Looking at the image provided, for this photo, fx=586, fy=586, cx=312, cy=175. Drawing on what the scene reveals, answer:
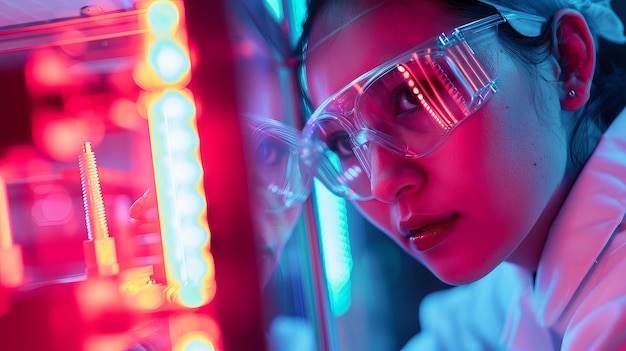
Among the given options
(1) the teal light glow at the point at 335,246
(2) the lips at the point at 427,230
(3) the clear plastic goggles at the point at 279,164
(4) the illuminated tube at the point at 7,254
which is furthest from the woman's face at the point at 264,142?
(4) the illuminated tube at the point at 7,254

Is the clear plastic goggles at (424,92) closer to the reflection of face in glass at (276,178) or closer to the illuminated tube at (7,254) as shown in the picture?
the reflection of face in glass at (276,178)

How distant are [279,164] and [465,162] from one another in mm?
305

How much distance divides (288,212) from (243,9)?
37cm

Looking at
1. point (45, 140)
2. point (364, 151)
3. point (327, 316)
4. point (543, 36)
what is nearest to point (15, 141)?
point (45, 140)

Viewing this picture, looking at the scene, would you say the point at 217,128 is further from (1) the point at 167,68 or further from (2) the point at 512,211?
(2) the point at 512,211

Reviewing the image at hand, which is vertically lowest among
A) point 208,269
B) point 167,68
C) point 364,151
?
point 208,269

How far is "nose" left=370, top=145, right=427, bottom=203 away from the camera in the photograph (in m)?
0.84

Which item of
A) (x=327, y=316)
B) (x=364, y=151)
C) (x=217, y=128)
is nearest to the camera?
(x=217, y=128)

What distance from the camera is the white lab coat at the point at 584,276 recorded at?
760 millimetres

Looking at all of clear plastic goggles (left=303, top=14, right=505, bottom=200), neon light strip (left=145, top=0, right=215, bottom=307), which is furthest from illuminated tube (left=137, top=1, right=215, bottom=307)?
clear plastic goggles (left=303, top=14, right=505, bottom=200)

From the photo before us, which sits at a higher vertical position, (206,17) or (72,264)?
(206,17)

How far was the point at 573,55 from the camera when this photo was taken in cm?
89

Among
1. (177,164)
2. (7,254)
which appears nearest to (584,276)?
(177,164)

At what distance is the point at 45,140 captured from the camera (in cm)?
85
